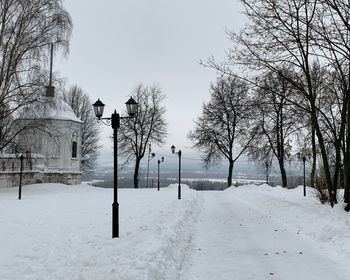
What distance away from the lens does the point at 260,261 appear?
22.7 ft

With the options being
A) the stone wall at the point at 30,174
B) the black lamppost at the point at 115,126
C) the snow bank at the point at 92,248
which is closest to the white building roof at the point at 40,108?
the stone wall at the point at 30,174

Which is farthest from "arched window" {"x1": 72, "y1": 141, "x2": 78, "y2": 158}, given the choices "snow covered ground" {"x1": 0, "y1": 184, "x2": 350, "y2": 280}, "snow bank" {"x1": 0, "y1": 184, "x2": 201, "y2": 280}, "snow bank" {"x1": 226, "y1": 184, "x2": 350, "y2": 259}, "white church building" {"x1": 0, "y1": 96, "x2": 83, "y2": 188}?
"snow bank" {"x1": 226, "y1": 184, "x2": 350, "y2": 259}

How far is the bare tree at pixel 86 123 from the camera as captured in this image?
44750 millimetres

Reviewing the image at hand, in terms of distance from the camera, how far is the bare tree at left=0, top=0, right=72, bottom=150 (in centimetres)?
1767

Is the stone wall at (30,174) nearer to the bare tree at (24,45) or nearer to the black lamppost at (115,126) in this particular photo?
the bare tree at (24,45)

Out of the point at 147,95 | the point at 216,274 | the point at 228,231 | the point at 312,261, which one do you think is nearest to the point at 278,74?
the point at 228,231

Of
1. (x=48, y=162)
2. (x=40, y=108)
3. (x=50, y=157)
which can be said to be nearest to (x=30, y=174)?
(x=48, y=162)

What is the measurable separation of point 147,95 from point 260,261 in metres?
34.0

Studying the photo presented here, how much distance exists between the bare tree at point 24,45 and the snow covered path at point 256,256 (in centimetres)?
1326

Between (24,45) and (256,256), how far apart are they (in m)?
17.5

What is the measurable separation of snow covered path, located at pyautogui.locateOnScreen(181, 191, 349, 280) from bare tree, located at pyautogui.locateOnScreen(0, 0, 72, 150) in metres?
13.3

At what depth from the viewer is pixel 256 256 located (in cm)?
735

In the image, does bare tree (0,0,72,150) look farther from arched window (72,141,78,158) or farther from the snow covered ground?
arched window (72,141,78,158)

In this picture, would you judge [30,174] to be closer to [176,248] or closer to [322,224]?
[176,248]
